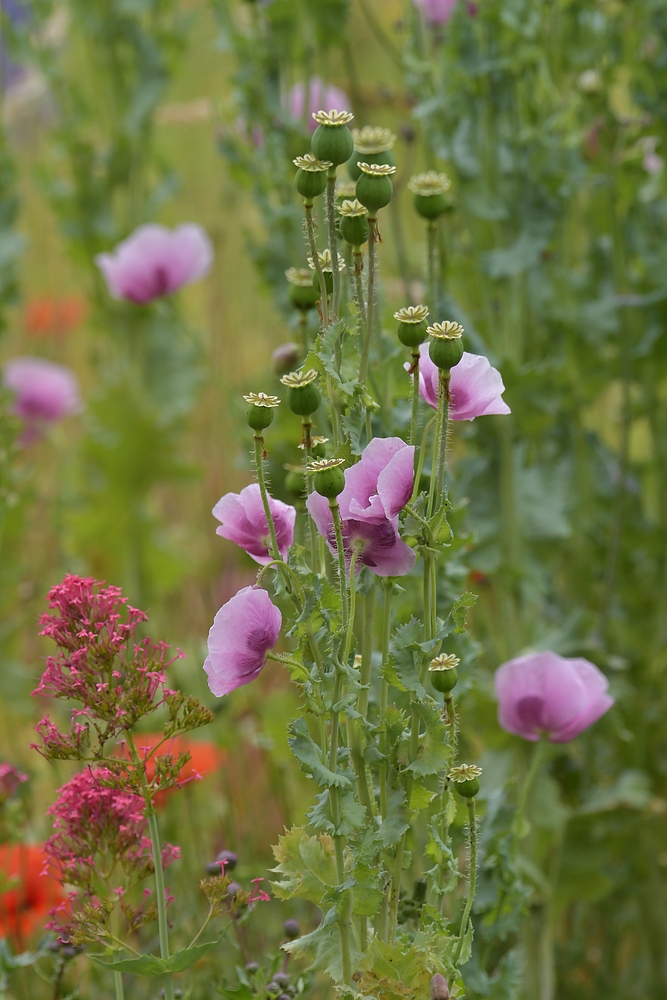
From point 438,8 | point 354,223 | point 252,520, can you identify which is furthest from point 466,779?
point 438,8

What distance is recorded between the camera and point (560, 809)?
43.7 inches

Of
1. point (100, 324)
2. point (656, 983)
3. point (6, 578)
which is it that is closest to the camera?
point (656, 983)

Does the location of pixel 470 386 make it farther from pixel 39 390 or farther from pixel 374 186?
pixel 39 390

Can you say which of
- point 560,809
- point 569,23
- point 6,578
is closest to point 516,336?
point 569,23

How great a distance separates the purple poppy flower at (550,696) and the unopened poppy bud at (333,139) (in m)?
0.43

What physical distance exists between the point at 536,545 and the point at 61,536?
0.99 m

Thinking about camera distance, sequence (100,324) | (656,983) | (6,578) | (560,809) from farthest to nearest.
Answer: (100,324) → (6,578) → (656,983) → (560,809)

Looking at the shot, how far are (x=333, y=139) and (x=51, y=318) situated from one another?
1.91 m

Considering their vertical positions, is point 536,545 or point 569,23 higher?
point 569,23

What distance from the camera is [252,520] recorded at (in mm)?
579

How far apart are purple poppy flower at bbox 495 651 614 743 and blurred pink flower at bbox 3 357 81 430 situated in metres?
1.24

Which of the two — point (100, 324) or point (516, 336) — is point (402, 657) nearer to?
point (516, 336)

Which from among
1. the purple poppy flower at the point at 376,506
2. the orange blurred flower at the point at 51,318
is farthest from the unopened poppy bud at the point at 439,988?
the orange blurred flower at the point at 51,318

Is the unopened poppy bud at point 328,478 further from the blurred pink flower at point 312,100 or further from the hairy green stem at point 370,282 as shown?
the blurred pink flower at point 312,100
